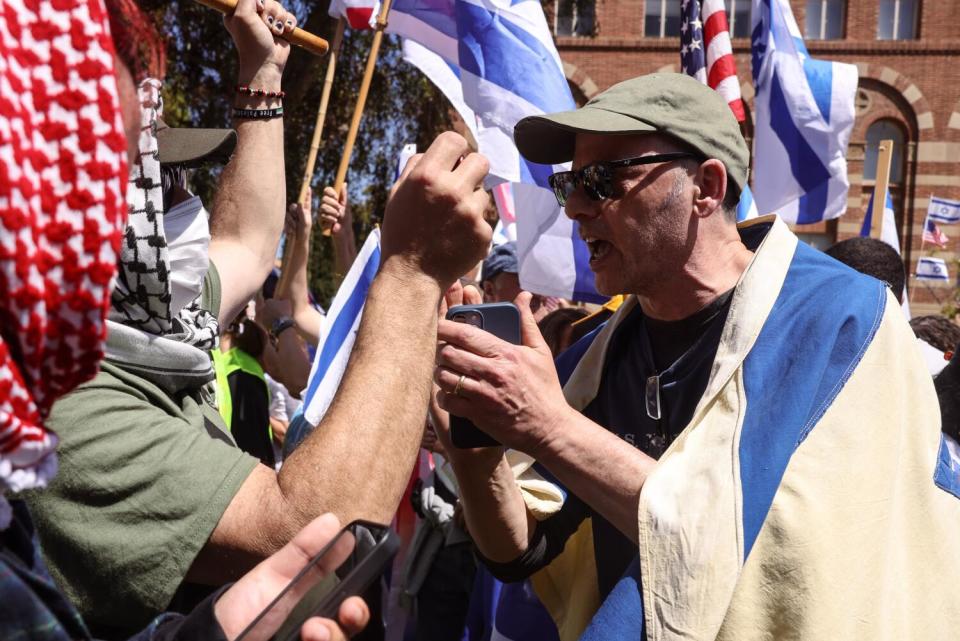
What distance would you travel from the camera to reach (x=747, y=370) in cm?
187

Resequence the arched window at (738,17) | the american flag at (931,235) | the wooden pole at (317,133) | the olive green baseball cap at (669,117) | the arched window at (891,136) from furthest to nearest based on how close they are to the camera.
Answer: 1. the arched window at (738,17)
2. the arched window at (891,136)
3. the american flag at (931,235)
4. the wooden pole at (317,133)
5. the olive green baseball cap at (669,117)

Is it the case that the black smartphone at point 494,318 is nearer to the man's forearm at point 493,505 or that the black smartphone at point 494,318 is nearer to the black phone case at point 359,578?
the man's forearm at point 493,505

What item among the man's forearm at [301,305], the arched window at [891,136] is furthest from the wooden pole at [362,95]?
the arched window at [891,136]

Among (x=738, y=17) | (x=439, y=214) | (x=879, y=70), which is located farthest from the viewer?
(x=738, y=17)

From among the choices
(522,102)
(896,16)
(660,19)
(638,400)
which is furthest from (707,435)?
(896,16)

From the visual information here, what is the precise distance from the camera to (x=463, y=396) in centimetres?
187

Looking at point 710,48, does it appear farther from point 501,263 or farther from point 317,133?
point 317,133

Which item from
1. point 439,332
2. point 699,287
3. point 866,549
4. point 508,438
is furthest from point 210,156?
point 866,549

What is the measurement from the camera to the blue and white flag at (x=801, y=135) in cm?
506

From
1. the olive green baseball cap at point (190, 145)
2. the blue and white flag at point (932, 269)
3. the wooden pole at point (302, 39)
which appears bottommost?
the blue and white flag at point (932, 269)

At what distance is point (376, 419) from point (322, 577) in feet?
1.40

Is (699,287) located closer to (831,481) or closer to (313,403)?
(831,481)

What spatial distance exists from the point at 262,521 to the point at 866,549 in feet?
3.41

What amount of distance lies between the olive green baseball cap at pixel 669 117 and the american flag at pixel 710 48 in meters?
2.51
